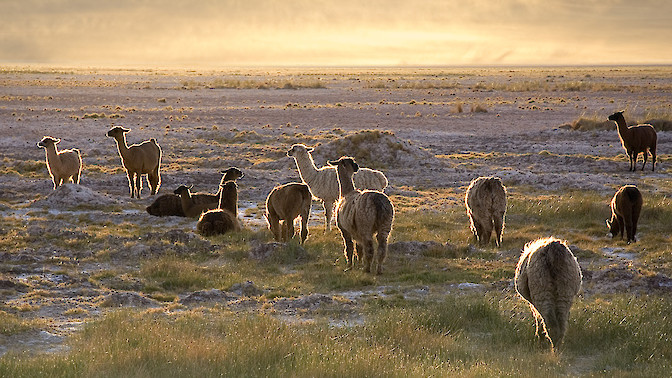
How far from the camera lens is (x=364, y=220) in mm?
11609

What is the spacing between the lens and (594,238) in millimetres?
14875

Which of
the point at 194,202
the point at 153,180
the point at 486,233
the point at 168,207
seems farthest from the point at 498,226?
the point at 153,180

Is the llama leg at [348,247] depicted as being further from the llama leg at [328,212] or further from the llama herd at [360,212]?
the llama leg at [328,212]

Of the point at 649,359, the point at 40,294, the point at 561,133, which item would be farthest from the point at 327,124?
the point at 649,359

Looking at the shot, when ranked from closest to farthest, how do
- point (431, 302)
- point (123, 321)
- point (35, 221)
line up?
point (123, 321) → point (431, 302) → point (35, 221)

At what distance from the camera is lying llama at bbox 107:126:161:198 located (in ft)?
64.4

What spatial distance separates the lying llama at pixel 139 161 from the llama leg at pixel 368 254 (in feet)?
30.5

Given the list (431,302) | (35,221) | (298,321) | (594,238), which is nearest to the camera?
(298,321)

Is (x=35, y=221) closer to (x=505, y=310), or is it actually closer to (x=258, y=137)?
(x=505, y=310)

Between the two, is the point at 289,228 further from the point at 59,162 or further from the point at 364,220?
the point at 59,162

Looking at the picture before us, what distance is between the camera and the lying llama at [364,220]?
11.5m

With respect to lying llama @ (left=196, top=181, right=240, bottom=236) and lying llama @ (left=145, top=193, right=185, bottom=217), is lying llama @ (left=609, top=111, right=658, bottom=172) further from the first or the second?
lying llama @ (left=145, top=193, right=185, bottom=217)

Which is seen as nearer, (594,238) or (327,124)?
(594,238)

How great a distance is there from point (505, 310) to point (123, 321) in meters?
4.60
